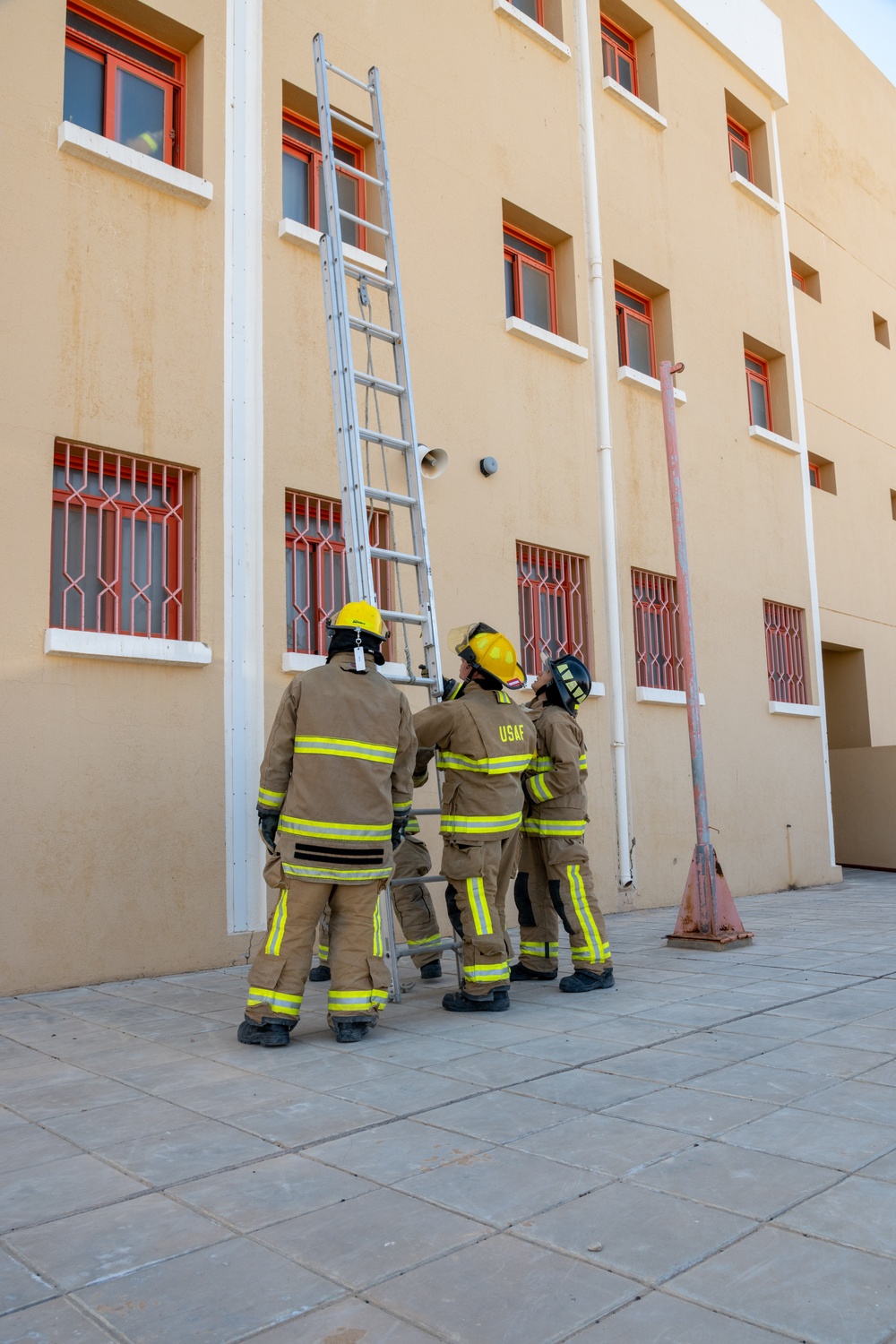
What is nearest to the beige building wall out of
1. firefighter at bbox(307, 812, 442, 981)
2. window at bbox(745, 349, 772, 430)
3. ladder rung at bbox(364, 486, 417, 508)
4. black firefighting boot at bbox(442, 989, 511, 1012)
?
window at bbox(745, 349, 772, 430)

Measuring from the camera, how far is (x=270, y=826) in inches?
182

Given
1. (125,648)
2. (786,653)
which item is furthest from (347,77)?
(786,653)

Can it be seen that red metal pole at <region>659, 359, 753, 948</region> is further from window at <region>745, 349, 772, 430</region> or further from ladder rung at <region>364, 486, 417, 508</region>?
window at <region>745, 349, 772, 430</region>

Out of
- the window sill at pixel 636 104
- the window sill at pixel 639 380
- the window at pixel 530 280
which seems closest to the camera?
the window at pixel 530 280

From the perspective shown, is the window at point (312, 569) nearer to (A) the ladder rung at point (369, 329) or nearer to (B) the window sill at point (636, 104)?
(A) the ladder rung at point (369, 329)

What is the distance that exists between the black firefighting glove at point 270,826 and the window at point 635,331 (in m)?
7.60

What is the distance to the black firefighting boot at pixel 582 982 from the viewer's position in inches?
220

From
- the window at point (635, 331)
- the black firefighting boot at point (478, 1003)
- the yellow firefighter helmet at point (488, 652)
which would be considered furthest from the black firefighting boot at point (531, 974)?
the window at point (635, 331)

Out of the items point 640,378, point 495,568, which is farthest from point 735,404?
point 495,568

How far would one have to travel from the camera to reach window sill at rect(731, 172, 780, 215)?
12383 mm

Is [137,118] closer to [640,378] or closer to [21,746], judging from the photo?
[21,746]

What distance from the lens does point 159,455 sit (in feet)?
21.8

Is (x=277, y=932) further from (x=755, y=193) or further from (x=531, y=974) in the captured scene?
(x=755, y=193)

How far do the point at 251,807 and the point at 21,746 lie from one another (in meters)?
1.52
